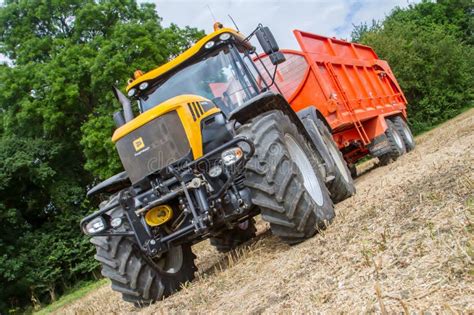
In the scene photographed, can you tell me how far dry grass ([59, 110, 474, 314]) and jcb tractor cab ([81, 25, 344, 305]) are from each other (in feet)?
1.09

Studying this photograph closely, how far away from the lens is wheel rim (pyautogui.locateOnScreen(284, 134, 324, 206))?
5.42m

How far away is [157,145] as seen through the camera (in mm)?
5012

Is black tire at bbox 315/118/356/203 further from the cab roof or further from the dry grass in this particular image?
the cab roof

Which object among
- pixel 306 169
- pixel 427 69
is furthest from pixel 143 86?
pixel 427 69

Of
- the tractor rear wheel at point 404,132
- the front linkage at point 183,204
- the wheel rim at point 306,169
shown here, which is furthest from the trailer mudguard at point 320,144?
the tractor rear wheel at point 404,132

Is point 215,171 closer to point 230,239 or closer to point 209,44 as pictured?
point 209,44

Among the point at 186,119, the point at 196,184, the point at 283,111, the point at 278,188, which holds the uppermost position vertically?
the point at 186,119

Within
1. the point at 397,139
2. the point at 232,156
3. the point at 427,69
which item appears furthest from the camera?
the point at 427,69

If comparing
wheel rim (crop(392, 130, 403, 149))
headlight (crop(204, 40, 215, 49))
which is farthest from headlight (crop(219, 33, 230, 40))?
wheel rim (crop(392, 130, 403, 149))

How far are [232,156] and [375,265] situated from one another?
1.97m

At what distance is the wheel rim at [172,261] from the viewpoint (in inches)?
222

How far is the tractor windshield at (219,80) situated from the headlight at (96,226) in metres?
1.88

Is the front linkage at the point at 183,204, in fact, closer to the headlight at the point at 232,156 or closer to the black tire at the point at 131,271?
the headlight at the point at 232,156

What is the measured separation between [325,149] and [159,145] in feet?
8.35
